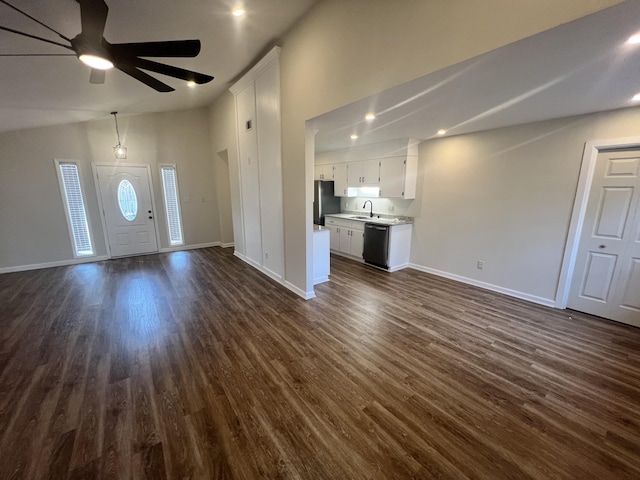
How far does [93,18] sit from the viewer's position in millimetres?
1574

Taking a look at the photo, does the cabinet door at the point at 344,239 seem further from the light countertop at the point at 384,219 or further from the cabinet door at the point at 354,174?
the cabinet door at the point at 354,174

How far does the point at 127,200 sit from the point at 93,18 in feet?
16.8

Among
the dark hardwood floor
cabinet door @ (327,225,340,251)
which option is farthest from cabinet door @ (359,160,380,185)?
the dark hardwood floor

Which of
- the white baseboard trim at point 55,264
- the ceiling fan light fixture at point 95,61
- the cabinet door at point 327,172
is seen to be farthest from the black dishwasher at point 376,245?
the white baseboard trim at point 55,264

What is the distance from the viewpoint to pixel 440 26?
1761 mm

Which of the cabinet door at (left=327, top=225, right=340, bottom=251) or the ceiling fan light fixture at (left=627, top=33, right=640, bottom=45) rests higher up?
the ceiling fan light fixture at (left=627, top=33, right=640, bottom=45)

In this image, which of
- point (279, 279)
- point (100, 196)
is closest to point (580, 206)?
point (279, 279)


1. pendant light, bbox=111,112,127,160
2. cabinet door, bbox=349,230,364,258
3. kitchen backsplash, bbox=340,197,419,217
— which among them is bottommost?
cabinet door, bbox=349,230,364,258

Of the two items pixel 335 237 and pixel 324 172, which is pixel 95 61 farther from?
pixel 324 172

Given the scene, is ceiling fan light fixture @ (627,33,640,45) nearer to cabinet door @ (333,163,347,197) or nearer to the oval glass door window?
cabinet door @ (333,163,347,197)

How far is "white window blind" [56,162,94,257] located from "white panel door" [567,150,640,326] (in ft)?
28.3

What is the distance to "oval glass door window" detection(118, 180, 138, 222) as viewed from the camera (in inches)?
222

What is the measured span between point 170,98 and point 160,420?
5254 millimetres

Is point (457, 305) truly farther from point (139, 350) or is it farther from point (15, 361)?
point (15, 361)
